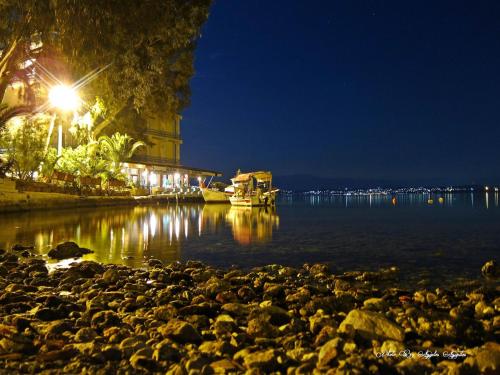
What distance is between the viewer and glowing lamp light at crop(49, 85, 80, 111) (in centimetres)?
2309

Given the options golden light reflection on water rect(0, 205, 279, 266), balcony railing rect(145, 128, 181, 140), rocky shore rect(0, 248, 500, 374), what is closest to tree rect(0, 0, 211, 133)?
golden light reflection on water rect(0, 205, 279, 266)

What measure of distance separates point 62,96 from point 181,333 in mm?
24255

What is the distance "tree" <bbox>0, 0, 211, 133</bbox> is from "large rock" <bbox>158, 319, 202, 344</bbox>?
7.57 meters

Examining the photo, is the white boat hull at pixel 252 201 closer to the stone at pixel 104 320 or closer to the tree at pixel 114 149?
the tree at pixel 114 149

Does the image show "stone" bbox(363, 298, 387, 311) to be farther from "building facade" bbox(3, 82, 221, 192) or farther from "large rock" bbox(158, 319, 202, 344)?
"building facade" bbox(3, 82, 221, 192)

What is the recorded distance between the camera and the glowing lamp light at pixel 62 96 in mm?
23094

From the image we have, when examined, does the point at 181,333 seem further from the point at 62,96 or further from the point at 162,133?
the point at 162,133

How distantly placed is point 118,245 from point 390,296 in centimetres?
866

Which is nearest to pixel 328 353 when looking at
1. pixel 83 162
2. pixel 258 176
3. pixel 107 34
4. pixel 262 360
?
pixel 262 360

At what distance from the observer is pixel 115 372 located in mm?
3520

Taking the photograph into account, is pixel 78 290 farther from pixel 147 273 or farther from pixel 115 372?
pixel 115 372

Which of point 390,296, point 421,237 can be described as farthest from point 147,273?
point 421,237

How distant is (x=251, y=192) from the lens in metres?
42.0

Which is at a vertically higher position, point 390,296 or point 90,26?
point 90,26
